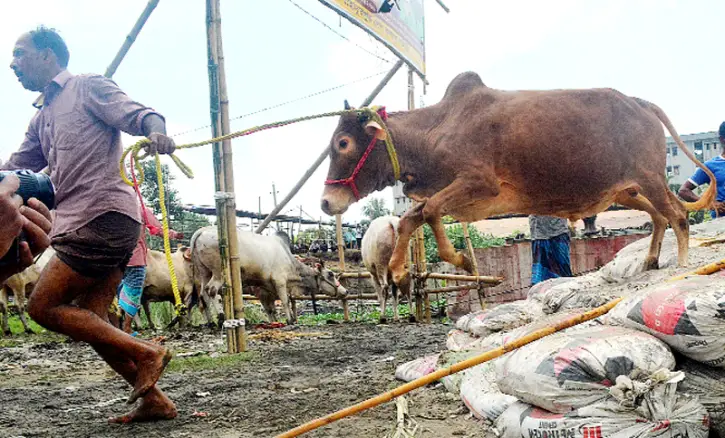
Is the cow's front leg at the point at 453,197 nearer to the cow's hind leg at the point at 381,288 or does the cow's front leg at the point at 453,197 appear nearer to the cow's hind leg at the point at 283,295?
the cow's hind leg at the point at 381,288

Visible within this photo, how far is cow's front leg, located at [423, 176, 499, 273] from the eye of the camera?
3412 mm

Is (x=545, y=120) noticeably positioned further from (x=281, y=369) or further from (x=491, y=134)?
(x=281, y=369)

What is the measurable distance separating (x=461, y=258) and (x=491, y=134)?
77cm

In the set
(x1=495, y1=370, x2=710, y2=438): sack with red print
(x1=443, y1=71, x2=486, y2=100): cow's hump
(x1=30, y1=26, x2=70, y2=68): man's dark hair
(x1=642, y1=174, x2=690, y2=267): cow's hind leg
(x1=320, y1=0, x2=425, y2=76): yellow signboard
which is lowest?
(x1=495, y1=370, x2=710, y2=438): sack with red print

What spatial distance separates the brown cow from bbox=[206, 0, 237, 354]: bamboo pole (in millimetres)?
1714

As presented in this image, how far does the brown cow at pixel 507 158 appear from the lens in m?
3.50

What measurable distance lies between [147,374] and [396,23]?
23.7 feet

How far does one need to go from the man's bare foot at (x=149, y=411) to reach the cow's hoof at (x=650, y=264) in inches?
118

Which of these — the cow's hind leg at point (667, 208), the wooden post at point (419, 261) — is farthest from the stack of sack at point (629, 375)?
the wooden post at point (419, 261)

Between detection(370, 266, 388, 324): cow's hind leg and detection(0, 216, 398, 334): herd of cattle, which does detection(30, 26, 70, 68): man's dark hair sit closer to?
detection(0, 216, 398, 334): herd of cattle

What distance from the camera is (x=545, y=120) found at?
11.5 feet

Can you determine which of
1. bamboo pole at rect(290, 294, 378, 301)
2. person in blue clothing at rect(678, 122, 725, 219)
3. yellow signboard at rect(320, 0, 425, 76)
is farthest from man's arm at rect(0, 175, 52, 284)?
bamboo pole at rect(290, 294, 378, 301)

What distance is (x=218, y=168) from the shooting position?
5180 mm

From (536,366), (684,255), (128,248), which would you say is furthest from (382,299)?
(536,366)
